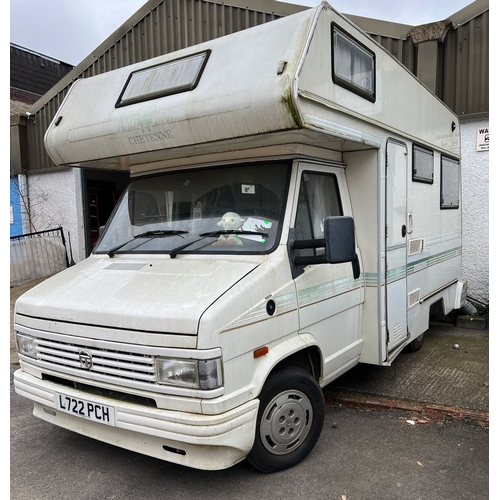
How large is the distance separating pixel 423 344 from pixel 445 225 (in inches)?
67.6

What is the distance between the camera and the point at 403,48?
321 inches

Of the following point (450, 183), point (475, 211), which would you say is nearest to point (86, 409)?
point (450, 183)

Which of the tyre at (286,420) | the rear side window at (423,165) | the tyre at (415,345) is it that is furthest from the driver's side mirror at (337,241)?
the tyre at (415,345)

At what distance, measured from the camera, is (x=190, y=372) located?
8.86 feet

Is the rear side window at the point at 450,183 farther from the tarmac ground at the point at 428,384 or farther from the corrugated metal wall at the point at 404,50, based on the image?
the corrugated metal wall at the point at 404,50

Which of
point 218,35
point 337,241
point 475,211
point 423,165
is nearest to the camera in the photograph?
point 337,241

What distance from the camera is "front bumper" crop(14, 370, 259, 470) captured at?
2678 mm

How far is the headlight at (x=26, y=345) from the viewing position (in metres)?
3.45

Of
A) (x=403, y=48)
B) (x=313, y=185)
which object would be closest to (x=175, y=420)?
(x=313, y=185)

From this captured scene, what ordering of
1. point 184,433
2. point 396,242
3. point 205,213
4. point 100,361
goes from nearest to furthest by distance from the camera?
point 184,433
point 100,361
point 205,213
point 396,242

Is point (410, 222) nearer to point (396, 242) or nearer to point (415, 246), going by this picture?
point (415, 246)

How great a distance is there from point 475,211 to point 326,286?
549cm

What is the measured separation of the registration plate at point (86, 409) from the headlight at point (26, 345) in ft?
1.48

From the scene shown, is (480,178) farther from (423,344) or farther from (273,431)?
(273,431)
